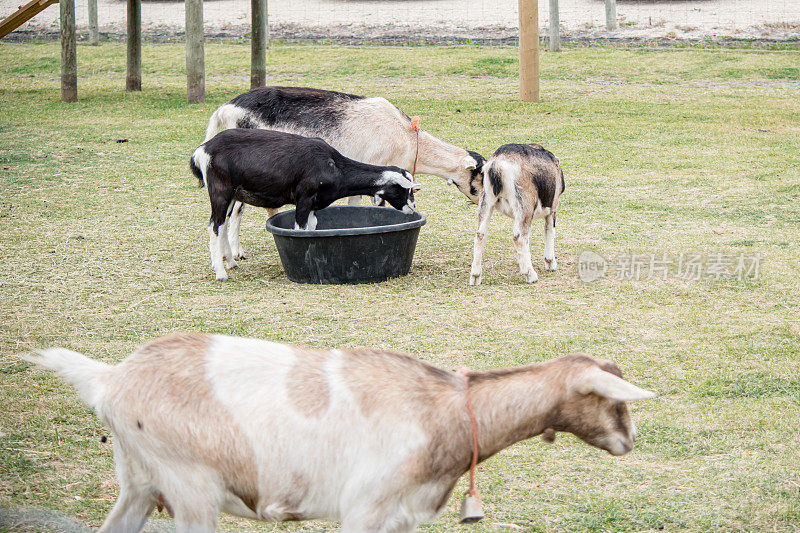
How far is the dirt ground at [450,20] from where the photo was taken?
85.0 ft

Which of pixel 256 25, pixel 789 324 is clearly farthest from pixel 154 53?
pixel 789 324

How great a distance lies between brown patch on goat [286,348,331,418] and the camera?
3006 millimetres

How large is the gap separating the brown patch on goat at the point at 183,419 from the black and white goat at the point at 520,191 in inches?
179

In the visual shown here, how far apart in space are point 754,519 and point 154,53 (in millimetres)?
24607

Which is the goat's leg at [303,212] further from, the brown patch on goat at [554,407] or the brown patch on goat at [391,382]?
the brown patch on goat at [554,407]

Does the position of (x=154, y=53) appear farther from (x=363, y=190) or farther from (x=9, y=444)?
(x=9, y=444)

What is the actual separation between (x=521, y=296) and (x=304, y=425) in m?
4.30

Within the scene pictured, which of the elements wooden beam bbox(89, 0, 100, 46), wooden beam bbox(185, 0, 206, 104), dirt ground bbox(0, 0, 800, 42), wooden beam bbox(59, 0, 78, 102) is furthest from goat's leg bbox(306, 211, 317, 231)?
wooden beam bbox(89, 0, 100, 46)

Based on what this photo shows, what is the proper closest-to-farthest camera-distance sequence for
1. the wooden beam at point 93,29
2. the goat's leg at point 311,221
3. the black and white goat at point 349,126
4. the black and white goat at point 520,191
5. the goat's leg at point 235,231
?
the black and white goat at point 520,191, the goat's leg at point 311,221, the goat's leg at point 235,231, the black and white goat at point 349,126, the wooden beam at point 93,29

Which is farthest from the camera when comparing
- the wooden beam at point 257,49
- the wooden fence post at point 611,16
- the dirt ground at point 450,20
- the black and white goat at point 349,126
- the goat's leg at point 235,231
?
the wooden fence post at point 611,16

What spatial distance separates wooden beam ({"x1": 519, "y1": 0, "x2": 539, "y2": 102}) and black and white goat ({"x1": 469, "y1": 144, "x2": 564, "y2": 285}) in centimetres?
869

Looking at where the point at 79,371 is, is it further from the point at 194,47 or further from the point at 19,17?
the point at 194,47

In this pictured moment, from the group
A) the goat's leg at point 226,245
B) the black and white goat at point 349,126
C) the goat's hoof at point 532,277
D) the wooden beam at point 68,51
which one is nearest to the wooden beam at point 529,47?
the black and white goat at point 349,126

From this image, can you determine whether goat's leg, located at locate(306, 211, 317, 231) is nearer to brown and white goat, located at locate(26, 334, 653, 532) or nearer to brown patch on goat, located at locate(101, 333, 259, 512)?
brown and white goat, located at locate(26, 334, 653, 532)
